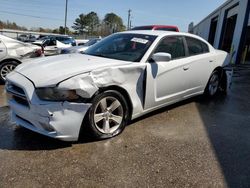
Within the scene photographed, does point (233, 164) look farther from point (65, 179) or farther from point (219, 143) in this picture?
point (65, 179)

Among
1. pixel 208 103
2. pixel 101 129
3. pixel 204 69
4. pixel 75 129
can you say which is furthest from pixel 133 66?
pixel 208 103

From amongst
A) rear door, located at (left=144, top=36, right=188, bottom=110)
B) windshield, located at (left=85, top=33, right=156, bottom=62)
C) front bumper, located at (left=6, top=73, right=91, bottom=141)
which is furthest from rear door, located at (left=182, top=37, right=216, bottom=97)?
front bumper, located at (left=6, top=73, right=91, bottom=141)

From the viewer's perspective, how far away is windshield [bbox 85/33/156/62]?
12.8 ft

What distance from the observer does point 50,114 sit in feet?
9.46

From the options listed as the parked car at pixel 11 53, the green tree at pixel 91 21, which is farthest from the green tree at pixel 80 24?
the parked car at pixel 11 53

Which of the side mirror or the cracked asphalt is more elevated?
the side mirror

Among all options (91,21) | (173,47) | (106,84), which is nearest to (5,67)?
(106,84)

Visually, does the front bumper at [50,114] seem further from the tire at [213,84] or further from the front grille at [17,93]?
the tire at [213,84]

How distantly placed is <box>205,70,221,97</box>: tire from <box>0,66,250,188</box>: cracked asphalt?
135 cm

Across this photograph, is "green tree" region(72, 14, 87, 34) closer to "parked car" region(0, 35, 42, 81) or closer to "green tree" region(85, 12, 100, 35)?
"green tree" region(85, 12, 100, 35)

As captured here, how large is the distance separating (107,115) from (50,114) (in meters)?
0.86

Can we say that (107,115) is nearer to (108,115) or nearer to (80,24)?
(108,115)

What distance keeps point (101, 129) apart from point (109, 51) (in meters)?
1.50

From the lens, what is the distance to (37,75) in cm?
318
